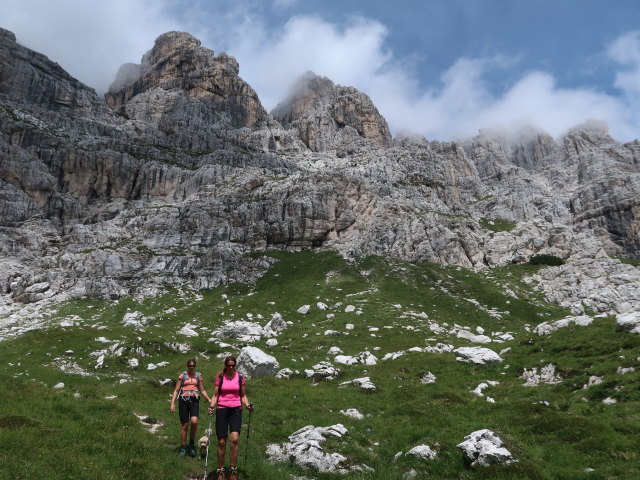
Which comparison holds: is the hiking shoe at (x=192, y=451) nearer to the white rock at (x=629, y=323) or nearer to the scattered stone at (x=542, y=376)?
the scattered stone at (x=542, y=376)

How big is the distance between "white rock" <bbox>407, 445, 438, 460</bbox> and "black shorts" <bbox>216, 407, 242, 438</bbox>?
7.66 meters

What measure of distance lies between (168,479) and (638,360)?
85.4ft

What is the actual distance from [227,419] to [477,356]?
27192 mm

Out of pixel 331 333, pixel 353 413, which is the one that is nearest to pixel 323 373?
pixel 353 413

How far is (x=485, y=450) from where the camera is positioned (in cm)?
1459

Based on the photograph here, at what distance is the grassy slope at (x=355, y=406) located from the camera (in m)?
13.3

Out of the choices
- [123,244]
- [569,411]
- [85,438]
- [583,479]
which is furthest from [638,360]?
[123,244]

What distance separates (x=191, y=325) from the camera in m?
60.0

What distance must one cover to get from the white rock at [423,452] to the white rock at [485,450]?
3.69ft

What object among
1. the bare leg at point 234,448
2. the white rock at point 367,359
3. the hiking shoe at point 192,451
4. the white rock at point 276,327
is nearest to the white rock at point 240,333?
the white rock at point 276,327

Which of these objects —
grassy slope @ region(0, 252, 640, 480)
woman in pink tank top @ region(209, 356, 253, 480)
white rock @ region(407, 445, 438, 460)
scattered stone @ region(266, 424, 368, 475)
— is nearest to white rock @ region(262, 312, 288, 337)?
grassy slope @ region(0, 252, 640, 480)

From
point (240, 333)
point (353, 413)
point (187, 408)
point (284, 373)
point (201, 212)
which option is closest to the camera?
point (187, 408)

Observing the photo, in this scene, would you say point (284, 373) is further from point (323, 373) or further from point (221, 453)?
point (221, 453)

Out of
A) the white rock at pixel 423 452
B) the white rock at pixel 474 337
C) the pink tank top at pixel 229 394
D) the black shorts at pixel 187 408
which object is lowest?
the white rock at pixel 423 452
